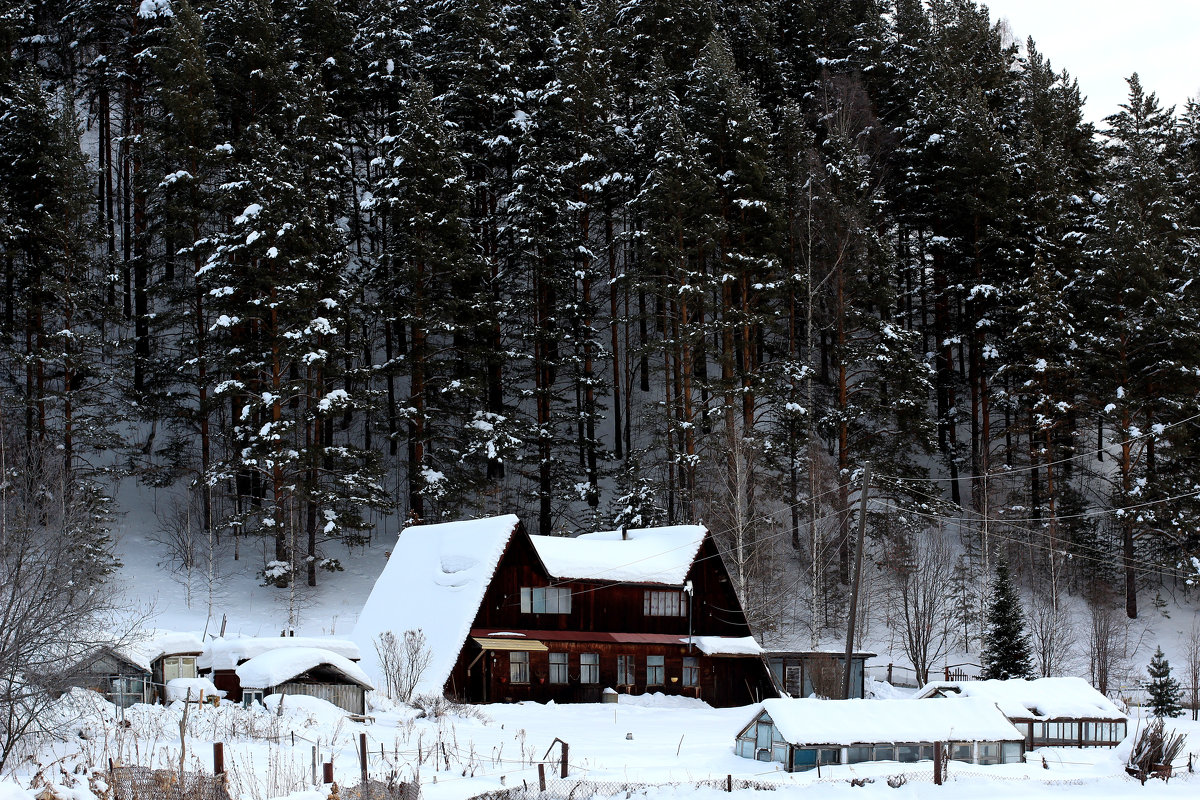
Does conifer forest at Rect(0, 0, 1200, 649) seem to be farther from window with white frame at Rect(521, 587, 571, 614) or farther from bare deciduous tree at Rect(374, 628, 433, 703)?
bare deciduous tree at Rect(374, 628, 433, 703)

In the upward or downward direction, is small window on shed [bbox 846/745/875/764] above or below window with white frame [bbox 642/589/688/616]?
below

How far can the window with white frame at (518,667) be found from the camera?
34.4 meters

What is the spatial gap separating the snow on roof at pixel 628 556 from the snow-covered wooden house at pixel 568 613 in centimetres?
4

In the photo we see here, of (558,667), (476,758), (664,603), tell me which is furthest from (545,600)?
(476,758)

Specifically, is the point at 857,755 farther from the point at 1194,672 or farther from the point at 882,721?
the point at 1194,672

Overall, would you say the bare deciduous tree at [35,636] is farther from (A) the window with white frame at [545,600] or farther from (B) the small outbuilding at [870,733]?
(A) the window with white frame at [545,600]

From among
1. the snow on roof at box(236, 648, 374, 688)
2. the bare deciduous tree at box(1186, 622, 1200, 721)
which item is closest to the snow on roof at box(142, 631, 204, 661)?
the snow on roof at box(236, 648, 374, 688)

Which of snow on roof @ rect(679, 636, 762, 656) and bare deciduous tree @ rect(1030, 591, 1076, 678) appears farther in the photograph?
bare deciduous tree @ rect(1030, 591, 1076, 678)

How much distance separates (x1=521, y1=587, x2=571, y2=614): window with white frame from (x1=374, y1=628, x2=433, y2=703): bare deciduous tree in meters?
3.81

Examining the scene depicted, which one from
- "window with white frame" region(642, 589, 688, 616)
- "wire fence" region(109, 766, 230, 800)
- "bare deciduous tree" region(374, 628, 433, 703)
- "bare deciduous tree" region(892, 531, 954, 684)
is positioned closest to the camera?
"wire fence" region(109, 766, 230, 800)

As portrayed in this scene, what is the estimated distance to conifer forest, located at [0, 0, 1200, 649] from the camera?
4103 cm

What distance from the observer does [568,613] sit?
36.4 meters

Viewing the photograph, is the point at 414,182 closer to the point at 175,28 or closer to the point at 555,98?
the point at 555,98

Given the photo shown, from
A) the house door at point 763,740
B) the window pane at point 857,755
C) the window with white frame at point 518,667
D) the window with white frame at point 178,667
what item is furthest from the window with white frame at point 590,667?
the window pane at point 857,755
